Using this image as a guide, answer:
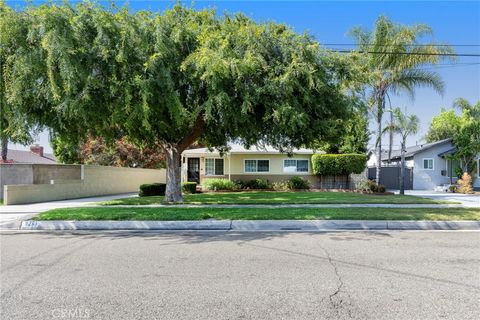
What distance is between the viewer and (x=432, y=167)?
102ft

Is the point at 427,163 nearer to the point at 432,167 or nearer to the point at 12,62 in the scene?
the point at 432,167

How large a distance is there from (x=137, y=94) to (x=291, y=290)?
8920mm

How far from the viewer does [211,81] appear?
11820 millimetres

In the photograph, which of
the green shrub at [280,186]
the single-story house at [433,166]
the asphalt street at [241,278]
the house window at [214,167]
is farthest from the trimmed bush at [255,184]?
the asphalt street at [241,278]

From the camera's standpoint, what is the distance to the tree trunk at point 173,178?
53.9 feet

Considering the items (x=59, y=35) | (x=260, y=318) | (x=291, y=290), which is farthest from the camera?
(x=59, y=35)

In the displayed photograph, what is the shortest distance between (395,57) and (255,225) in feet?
52.3

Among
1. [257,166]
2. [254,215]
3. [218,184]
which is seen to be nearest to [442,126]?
[257,166]

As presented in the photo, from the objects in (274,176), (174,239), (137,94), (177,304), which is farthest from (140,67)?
(274,176)

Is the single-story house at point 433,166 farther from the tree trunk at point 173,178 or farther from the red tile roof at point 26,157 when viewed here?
the red tile roof at point 26,157

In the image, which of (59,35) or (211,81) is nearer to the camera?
(59,35)

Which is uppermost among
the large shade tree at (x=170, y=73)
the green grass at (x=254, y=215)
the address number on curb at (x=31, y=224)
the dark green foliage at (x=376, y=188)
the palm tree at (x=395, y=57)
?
the palm tree at (x=395, y=57)

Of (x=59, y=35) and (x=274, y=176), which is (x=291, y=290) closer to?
(x=59, y=35)

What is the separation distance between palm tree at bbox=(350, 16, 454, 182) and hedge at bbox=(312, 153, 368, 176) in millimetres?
3380
